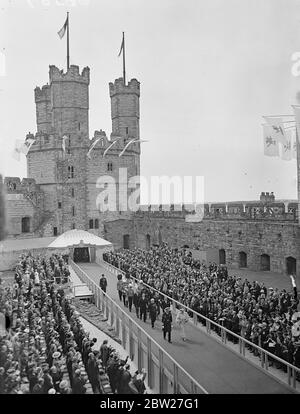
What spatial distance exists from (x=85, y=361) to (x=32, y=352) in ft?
4.65

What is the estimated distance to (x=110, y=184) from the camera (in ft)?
129

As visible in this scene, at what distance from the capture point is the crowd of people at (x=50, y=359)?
309 inches

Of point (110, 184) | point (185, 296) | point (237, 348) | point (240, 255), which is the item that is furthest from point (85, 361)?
point (110, 184)

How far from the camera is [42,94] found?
4522 cm

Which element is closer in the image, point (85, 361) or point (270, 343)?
point (85, 361)

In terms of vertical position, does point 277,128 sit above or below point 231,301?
above

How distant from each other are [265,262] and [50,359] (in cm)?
1686

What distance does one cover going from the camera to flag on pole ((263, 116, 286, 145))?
14.1 metres

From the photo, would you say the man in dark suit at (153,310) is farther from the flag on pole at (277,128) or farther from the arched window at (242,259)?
the arched window at (242,259)

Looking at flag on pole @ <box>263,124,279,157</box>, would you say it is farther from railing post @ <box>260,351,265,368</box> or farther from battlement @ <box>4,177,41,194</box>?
battlement @ <box>4,177,41,194</box>

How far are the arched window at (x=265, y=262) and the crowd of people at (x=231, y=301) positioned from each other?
10.1 feet

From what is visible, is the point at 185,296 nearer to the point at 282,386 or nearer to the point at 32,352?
the point at 282,386

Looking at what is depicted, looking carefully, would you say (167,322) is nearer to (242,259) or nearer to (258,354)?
(258,354)

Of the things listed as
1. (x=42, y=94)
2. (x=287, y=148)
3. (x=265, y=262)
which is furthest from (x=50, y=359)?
(x=42, y=94)
